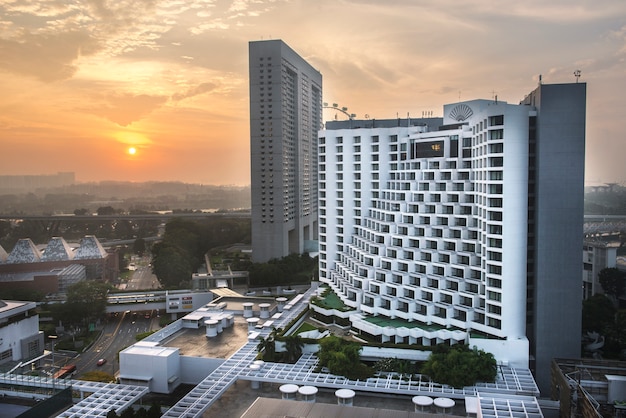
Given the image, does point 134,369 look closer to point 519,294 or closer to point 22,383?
point 22,383

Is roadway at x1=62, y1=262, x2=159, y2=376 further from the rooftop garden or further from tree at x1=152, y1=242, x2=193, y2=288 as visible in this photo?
the rooftop garden

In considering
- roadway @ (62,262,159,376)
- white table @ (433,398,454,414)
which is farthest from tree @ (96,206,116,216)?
white table @ (433,398,454,414)

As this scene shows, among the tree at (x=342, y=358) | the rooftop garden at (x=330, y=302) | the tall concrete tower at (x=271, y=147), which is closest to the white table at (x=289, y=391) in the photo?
the tree at (x=342, y=358)

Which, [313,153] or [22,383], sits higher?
[313,153]

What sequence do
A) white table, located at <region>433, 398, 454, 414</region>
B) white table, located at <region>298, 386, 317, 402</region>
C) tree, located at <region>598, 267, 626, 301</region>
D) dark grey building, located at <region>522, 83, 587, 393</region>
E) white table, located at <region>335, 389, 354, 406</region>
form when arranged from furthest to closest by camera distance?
tree, located at <region>598, 267, 626, 301</region> → dark grey building, located at <region>522, 83, 587, 393</region> → white table, located at <region>298, 386, 317, 402</region> → white table, located at <region>335, 389, 354, 406</region> → white table, located at <region>433, 398, 454, 414</region>

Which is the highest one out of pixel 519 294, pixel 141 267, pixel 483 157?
pixel 483 157

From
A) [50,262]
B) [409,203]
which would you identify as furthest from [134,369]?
[50,262]

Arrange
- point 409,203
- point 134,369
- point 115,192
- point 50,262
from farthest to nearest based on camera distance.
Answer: point 115,192 → point 50,262 → point 409,203 → point 134,369
